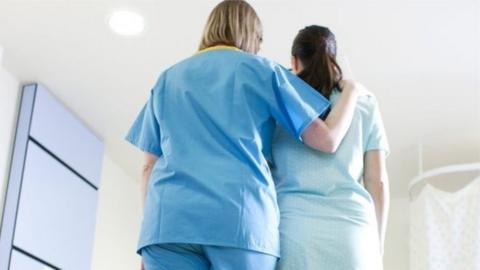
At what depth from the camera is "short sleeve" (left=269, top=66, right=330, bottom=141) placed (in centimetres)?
126

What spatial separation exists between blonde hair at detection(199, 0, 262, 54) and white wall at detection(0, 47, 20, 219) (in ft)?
4.87

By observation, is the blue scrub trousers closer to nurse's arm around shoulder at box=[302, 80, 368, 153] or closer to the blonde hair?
nurse's arm around shoulder at box=[302, 80, 368, 153]

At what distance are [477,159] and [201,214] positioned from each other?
8.37 ft

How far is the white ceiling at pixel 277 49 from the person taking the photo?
7.68ft

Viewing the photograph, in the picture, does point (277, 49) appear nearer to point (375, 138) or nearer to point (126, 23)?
point (126, 23)

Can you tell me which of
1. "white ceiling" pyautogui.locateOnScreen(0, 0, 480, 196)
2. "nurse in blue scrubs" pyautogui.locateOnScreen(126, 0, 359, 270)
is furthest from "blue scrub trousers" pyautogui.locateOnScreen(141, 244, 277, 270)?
"white ceiling" pyautogui.locateOnScreen(0, 0, 480, 196)

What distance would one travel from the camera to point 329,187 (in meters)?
1.28

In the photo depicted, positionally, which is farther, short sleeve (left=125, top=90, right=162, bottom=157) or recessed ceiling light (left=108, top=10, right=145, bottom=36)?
recessed ceiling light (left=108, top=10, right=145, bottom=36)

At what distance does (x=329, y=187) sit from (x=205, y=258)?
Answer: 28 centimetres

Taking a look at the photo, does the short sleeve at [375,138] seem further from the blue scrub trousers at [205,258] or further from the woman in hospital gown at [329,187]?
the blue scrub trousers at [205,258]

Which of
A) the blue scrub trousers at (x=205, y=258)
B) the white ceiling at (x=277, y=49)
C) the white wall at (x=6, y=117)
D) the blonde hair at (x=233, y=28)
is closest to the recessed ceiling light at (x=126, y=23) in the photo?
the white ceiling at (x=277, y=49)

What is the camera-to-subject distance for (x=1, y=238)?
2.52m

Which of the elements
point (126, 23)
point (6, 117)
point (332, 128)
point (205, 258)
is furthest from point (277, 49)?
point (205, 258)

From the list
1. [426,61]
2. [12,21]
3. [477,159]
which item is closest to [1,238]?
[12,21]
